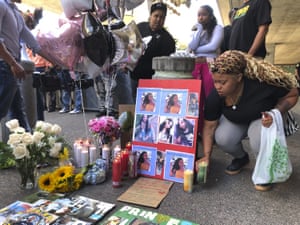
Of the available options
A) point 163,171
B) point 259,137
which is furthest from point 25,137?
point 259,137

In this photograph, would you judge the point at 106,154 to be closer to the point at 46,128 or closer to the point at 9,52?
the point at 46,128

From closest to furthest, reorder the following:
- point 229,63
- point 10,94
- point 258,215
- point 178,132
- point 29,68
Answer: point 258,215 < point 229,63 < point 178,132 < point 10,94 < point 29,68

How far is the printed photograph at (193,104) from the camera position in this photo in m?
1.55

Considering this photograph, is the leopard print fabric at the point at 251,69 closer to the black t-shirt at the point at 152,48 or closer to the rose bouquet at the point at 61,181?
the black t-shirt at the point at 152,48

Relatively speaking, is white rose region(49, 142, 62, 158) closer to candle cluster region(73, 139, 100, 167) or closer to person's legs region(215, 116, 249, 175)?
candle cluster region(73, 139, 100, 167)

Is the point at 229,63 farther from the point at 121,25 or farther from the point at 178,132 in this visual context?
the point at 121,25

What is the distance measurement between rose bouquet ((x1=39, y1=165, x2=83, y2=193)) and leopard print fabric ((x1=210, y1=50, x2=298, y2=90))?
939 millimetres

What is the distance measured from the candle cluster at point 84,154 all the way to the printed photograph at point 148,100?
0.41m

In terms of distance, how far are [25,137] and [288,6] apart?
7782 millimetres

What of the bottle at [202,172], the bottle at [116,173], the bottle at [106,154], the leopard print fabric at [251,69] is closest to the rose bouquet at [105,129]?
the bottle at [106,154]

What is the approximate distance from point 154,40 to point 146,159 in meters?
1.00

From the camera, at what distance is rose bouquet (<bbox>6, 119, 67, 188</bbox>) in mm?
1320

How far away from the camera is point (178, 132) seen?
1577 millimetres

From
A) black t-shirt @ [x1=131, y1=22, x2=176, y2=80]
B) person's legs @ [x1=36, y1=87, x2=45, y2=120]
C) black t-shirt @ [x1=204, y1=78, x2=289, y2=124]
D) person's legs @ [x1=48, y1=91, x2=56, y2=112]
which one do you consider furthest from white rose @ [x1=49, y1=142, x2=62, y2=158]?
person's legs @ [x1=48, y1=91, x2=56, y2=112]
